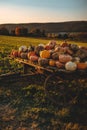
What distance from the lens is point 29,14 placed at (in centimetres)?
586

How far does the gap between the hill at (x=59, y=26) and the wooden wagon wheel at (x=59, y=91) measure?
1409 millimetres

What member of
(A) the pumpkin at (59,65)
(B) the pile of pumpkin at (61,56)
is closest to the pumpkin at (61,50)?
(B) the pile of pumpkin at (61,56)

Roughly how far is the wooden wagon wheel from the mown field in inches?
2.5

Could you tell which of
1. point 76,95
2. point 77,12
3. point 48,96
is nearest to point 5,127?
point 48,96

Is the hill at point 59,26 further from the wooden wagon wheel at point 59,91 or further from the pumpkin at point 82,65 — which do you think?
the pumpkin at point 82,65

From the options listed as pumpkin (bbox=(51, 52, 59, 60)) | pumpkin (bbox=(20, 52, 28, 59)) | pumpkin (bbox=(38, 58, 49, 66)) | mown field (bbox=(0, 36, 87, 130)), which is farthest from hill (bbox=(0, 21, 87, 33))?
pumpkin (bbox=(38, 58, 49, 66))

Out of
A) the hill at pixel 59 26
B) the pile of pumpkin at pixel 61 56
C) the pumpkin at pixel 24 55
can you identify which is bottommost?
the pumpkin at pixel 24 55

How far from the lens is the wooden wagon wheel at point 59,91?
388cm

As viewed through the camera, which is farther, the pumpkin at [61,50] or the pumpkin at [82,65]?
the pumpkin at [61,50]

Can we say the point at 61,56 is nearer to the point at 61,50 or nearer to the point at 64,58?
the point at 64,58

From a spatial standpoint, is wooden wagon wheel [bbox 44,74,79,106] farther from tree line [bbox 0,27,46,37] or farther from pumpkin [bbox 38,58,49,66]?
tree line [bbox 0,27,46,37]

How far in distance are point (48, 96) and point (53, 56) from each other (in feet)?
1.65

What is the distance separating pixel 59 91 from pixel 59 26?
1.81 m

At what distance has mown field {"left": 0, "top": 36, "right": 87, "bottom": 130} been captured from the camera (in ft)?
11.5
